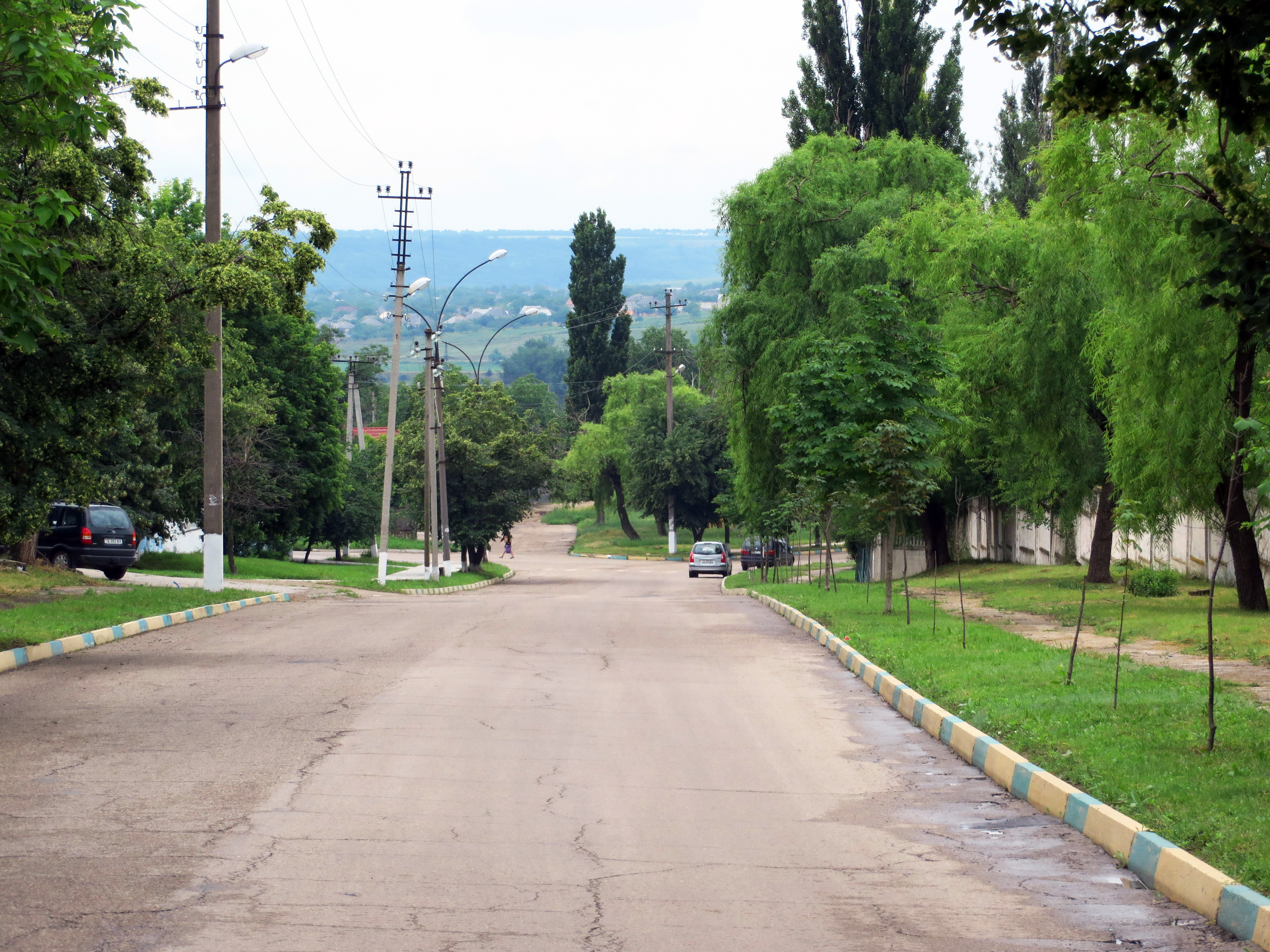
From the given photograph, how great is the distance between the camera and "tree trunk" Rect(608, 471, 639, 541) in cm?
9069

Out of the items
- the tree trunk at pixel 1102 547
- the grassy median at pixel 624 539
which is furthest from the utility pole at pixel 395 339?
the grassy median at pixel 624 539

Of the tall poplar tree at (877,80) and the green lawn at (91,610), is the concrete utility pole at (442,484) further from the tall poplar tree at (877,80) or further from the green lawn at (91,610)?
the green lawn at (91,610)

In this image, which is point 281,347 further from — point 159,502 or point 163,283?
point 163,283

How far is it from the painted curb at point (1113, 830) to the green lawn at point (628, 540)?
218 ft

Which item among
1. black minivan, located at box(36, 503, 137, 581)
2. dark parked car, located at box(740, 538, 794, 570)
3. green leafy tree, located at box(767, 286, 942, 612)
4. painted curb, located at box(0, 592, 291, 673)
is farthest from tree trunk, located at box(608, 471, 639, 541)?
green leafy tree, located at box(767, 286, 942, 612)

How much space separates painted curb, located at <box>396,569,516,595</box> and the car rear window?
24.5 feet

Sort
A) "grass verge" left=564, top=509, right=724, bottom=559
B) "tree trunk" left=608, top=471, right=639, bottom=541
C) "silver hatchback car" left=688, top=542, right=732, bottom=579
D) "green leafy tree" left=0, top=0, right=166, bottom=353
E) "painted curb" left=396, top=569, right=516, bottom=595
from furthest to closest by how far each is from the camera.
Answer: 1. "tree trunk" left=608, top=471, right=639, bottom=541
2. "grass verge" left=564, top=509, right=724, bottom=559
3. "silver hatchback car" left=688, top=542, right=732, bottom=579
4. "painted curb" left=396, top=569, right=516, bottom=595
5. "green leafy tree" left=0, top=0, right=166, bottom=353

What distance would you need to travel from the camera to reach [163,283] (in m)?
17.2

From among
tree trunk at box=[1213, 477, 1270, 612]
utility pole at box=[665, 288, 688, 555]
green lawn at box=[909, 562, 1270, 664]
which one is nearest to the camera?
green lawn at box=[909, 562, 1270, 664]

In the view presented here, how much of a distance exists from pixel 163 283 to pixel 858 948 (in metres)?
14.7

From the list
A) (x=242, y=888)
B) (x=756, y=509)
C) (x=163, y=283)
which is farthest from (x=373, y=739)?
(x=756, y=509)

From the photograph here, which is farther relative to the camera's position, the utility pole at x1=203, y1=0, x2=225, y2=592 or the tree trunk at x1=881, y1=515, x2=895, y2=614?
the utility pole at x1=203, y1=0, x2=225, y2=592

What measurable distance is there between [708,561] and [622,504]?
3618cm

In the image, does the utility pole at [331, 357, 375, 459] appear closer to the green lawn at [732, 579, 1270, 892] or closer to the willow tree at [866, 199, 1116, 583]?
the willow tree at [866, 199, 1116, 583]
